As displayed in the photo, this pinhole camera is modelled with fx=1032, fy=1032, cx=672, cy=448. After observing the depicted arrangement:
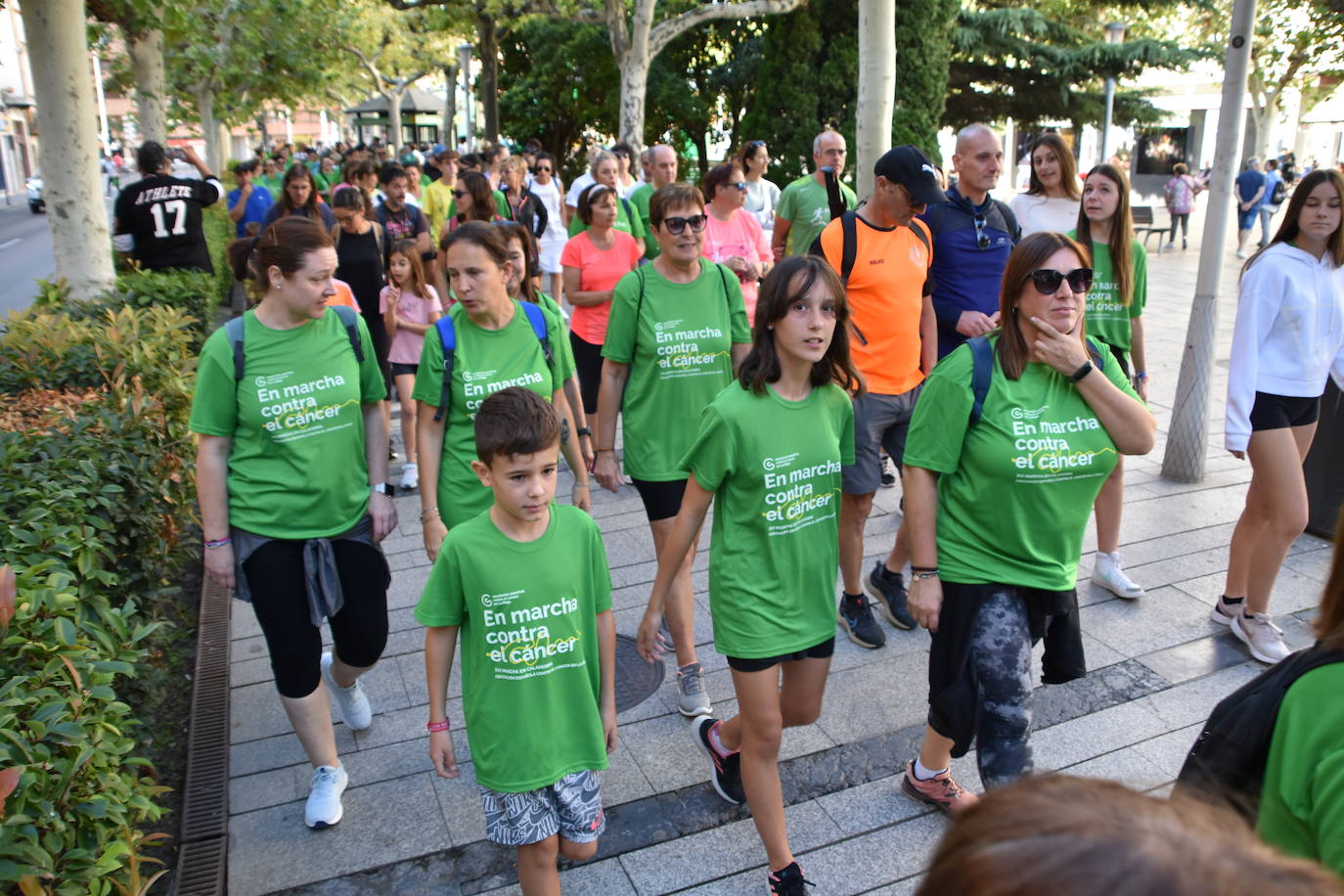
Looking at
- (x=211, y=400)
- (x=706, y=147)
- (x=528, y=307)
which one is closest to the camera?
(x=211, y=400)

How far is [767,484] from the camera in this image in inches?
118

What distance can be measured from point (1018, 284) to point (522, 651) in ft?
→ 5.67

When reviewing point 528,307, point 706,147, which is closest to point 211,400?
point 528,307

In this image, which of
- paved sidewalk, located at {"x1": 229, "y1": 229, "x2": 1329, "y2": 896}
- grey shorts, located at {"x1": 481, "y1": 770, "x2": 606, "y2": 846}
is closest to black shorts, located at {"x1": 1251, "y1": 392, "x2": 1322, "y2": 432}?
paved sidewalk, located at {"x1": 229, "y1": 229, "x2": 1329, "y2": 896}

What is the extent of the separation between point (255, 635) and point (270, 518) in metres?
1.95

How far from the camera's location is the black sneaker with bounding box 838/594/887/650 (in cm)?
464

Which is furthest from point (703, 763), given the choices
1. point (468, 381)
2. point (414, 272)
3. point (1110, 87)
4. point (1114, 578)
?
point (1110, 87)

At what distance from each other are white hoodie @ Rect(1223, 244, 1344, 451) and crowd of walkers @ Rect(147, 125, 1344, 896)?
0.5 inches

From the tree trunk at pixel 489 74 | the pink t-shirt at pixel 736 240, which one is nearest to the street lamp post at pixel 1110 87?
the tree trunk at pixel 489 74

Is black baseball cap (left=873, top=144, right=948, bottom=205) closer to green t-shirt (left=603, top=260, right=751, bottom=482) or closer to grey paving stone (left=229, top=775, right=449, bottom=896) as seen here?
green t-shirt (left=603, top=260, right=751, bottom=482)

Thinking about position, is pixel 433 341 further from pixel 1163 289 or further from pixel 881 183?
pixel 1163 289

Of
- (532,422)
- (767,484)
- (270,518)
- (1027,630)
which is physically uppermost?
(532,422)

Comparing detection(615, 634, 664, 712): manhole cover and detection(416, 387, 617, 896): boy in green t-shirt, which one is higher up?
detection(416, 387, 617, 896): boy in green t-shirt

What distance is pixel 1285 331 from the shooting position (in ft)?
14.2
